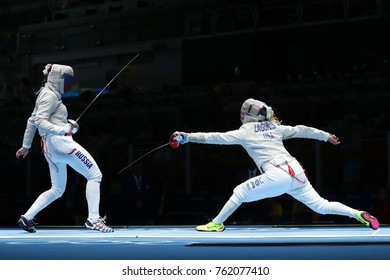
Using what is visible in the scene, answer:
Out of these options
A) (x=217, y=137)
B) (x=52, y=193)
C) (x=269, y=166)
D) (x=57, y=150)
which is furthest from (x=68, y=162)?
(x=269, y=166)

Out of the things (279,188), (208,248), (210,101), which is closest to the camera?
(208,248)

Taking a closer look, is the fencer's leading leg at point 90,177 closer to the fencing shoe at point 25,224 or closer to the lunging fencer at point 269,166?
the fencing shoe at point 25,224

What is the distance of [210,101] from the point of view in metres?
13.1

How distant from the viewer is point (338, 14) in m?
13.2

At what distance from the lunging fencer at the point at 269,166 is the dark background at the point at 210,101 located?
3137 mm

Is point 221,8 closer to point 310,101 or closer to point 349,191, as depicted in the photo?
point 310,101

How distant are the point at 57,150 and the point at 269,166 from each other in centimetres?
186

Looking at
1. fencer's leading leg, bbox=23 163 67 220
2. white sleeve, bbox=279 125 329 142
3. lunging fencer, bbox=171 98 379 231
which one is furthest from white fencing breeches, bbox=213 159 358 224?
fencer's leading leg, bbox=23 163 67 220

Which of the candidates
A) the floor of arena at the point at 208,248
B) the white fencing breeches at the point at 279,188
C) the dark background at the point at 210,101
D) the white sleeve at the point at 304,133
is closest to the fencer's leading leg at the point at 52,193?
the floor of arena at the point at 208,248

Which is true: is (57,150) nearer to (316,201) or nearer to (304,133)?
(304,133)

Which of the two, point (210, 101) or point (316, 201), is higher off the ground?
point (210, 101)

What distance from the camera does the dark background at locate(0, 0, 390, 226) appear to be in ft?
34.5

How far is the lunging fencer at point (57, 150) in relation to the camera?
6625 mm
